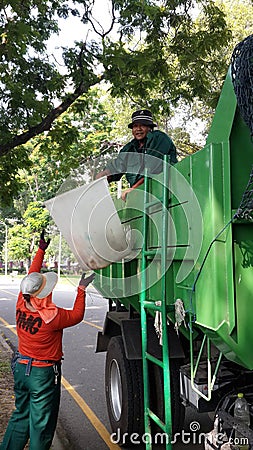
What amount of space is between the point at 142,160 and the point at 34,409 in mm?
2234

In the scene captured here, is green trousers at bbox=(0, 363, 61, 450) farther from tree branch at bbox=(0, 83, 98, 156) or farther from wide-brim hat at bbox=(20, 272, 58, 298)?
tree branch at bbox=(0, 83, 98, 156)

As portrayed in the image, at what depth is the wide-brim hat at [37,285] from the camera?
4.07m

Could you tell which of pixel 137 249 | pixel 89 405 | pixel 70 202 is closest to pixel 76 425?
pixel 89 405

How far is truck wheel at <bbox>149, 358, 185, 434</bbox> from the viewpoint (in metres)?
4.05

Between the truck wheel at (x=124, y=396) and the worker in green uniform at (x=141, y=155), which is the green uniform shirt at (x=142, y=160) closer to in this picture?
the worker in green uniform at (x=141, y=155)

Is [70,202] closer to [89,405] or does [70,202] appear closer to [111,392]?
[111,392]

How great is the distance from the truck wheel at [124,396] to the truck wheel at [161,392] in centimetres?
32

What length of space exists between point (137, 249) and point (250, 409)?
65.2 inches

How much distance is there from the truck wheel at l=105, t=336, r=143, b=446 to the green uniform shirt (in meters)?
1.74

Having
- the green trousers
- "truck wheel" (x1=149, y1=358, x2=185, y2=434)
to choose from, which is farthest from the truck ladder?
the green trousers

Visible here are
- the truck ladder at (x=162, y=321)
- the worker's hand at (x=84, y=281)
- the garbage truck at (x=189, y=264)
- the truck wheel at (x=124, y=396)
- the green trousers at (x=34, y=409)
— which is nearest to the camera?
the garbage truck at (x=189, y=264)

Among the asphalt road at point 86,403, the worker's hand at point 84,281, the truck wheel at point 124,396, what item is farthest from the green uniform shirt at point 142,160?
the truck wheel at point 124,396

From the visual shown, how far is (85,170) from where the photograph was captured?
13.3ft

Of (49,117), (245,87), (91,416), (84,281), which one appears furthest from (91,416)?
(49,117)
